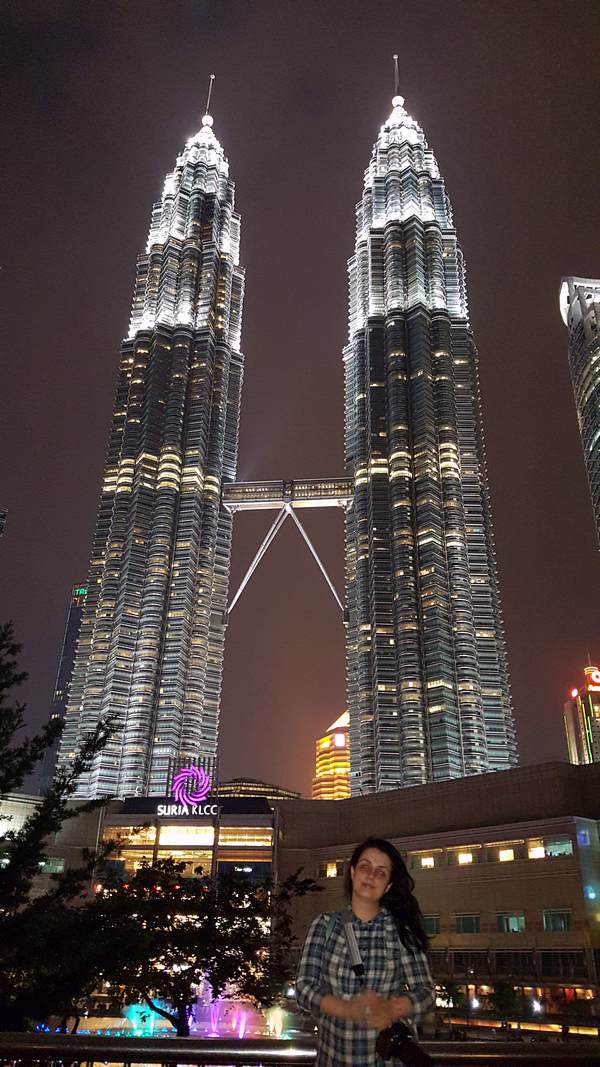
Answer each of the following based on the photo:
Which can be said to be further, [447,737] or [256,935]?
[447,737]

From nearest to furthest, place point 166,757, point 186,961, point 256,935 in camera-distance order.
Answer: point 186,961 → point 256,935 → point 166,757

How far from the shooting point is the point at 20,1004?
13938 mm

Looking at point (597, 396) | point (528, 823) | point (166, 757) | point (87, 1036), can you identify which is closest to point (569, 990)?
point (528, 823)

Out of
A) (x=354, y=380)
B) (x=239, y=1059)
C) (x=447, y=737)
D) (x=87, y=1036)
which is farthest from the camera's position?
(x=354, y=380)

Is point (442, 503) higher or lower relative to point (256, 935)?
higher

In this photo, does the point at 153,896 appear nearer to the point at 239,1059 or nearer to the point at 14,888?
the point at 14,888

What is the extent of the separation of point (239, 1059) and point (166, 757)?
11300 cm

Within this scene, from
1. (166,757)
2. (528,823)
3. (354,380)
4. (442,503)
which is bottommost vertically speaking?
(528,823)

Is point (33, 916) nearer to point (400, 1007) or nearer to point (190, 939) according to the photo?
point (190, 939)

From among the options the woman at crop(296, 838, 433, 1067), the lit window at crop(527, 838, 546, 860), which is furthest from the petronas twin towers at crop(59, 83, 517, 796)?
the woman at crop(296, 838, 433, 1067)

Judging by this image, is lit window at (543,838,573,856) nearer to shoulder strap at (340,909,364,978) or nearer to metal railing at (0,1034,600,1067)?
metal railing at (0,1034,600,1067)

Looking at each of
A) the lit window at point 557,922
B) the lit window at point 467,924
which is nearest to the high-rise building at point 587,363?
the lit window at point 467,924

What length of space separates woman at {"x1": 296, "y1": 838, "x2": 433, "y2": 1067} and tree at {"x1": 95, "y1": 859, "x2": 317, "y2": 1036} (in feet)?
44.2

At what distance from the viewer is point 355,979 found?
4355 mm
